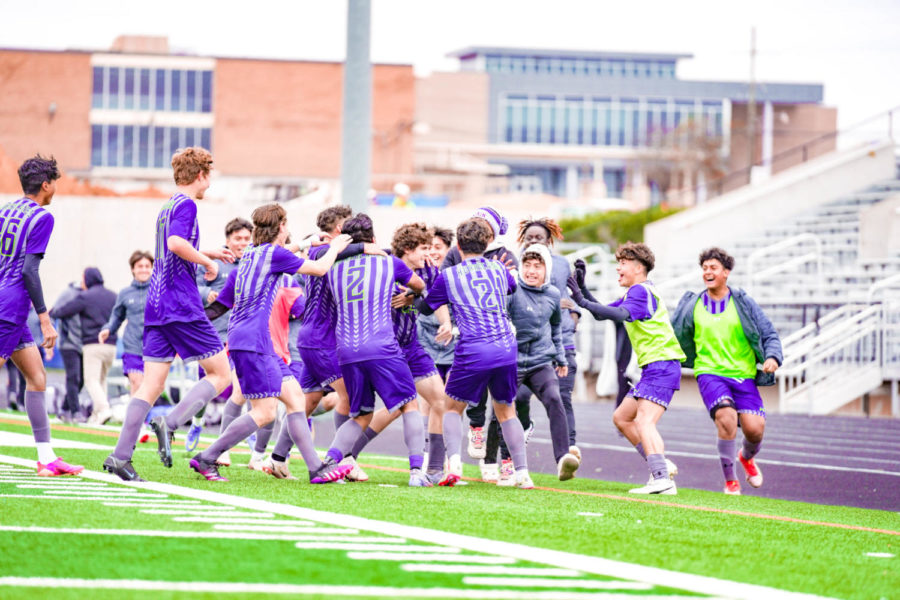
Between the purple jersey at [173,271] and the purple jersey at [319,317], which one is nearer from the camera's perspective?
the purple jersey at [173,271]

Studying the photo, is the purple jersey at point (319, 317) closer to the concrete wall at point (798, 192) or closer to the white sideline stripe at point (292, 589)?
the white sideline stripe at point (292, 589)

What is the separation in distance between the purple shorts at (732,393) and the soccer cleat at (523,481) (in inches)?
60.1

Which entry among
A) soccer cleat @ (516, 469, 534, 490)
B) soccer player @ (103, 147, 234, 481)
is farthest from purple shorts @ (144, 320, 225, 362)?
soccer cleat @ (516, 469, 534, 490)

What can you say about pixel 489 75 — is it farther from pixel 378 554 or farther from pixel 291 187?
pixel 378 554

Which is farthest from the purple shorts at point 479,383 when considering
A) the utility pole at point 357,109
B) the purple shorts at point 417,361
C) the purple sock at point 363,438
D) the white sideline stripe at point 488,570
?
the utility pole at point 357,109

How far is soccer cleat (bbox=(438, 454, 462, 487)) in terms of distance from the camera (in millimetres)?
8953

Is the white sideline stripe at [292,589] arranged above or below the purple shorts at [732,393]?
below

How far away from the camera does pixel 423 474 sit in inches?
356

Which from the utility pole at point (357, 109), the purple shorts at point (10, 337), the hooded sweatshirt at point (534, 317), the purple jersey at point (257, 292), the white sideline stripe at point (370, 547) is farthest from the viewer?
the utility pole at point (357, 109)

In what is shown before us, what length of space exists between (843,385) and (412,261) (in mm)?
11957

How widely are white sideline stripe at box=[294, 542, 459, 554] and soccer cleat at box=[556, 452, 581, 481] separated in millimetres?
3468

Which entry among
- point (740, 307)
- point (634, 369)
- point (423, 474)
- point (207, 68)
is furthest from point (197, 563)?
point (207, 68)

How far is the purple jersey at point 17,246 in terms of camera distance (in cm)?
805

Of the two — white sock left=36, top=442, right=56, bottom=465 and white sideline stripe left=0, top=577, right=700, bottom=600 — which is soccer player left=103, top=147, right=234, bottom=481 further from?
white sideline stripe left=0, top=577, right=700, bottom=600
